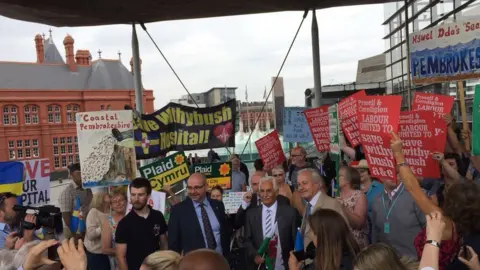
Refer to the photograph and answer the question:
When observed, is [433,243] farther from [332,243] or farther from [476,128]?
[476,128]

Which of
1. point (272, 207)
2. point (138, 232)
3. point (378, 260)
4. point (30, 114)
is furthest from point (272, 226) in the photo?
point (30, 114)

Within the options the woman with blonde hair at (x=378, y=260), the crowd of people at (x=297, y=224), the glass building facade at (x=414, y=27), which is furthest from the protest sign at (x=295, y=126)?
the woman with blonde hair at (x=378, y=260)

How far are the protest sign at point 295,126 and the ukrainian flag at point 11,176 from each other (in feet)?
18.6

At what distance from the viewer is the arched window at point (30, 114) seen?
63.7 meters

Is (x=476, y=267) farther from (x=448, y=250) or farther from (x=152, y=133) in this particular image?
(x=152, y=133)

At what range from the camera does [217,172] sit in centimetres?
729

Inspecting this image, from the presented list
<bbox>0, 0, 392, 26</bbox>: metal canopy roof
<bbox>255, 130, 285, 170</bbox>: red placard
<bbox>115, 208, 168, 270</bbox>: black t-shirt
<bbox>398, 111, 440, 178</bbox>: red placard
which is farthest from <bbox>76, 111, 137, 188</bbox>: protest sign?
<bbox>398, 111, 440, 178</bbox>: red placard

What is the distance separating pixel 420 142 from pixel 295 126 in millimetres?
5728

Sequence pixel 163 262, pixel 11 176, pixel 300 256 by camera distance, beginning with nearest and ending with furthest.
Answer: pixel 163 262 → pixel 300 256 → pixel 11 176

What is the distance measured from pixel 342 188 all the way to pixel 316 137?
3.26 metres

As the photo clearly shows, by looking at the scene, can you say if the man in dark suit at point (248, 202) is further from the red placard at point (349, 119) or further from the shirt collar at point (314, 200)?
the red placard at point (349, 119)

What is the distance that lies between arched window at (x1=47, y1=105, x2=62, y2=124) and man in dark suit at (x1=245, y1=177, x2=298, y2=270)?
220ft

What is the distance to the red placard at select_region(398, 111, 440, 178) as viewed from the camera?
4512 millimetres

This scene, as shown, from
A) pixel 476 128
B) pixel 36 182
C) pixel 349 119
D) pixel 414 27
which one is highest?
pixel 414 27
